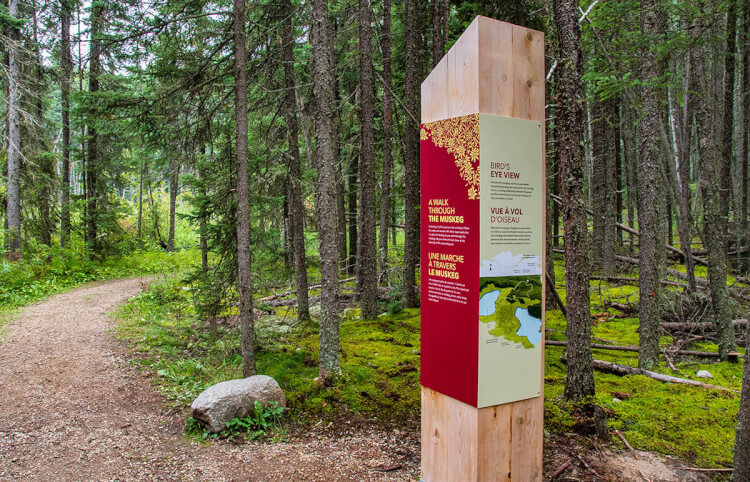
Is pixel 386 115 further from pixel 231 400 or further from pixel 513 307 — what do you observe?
pixel 513 307

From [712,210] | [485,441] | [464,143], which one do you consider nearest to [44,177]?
[464,143]

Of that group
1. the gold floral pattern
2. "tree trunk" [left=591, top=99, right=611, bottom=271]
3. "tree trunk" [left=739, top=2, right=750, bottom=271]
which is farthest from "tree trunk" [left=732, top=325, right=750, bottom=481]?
"tree trunk" [left=739, top=2, right=750, bottom=271]

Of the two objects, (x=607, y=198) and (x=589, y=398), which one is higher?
(x=607, y=198)

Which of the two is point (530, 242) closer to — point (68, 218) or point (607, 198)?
point (607, 198)

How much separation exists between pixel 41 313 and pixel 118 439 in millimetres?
7785

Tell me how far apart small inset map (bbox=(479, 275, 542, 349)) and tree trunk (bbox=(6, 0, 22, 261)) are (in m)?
16.2

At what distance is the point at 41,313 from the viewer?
10836mm

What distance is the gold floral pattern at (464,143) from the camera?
3.22 meters

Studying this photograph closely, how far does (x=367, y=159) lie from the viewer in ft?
31.5

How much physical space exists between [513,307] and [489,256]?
0.45 meters

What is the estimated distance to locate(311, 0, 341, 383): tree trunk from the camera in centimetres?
614

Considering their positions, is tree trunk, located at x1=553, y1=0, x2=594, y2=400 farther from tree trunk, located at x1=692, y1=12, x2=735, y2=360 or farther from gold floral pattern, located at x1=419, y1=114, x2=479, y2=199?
tree trunk, located at x1=692, y1=12, x2=735, y2=360

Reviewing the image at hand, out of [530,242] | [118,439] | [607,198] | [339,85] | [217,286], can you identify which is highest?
[339,85]

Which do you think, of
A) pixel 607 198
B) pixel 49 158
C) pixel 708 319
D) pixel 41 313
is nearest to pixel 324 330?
pixel 708 319
